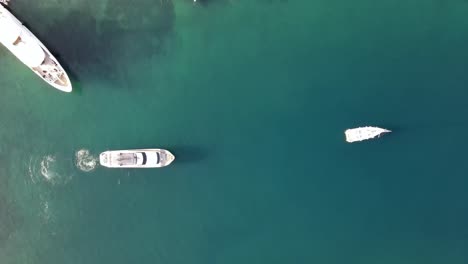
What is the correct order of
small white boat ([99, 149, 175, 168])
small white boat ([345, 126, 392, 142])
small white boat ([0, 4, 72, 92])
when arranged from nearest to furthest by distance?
small white boat ([0, 4, 72, 92])
small white boat ([99, 149, 175, 168])
small white boat ([345, 126, 392, 142])

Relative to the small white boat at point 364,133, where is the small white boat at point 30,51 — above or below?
above

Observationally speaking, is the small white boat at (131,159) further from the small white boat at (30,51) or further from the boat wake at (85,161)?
the small white boat at (30,51)

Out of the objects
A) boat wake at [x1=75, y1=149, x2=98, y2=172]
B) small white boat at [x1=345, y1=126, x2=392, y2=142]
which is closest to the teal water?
boat wake at [x1=75, y1=149, x2=98, y2=172]

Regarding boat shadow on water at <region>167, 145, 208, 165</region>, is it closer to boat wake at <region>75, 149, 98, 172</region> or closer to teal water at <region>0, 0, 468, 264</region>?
teal water at <region>0, 0, 468, 264</region>

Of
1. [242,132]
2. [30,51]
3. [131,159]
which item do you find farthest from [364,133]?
[30,51]

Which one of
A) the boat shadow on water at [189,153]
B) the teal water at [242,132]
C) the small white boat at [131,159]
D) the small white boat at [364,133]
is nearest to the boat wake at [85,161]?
the teal water at [242,132]

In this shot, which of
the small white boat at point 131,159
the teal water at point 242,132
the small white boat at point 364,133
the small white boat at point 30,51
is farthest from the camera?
the small white boat at point 364,133
